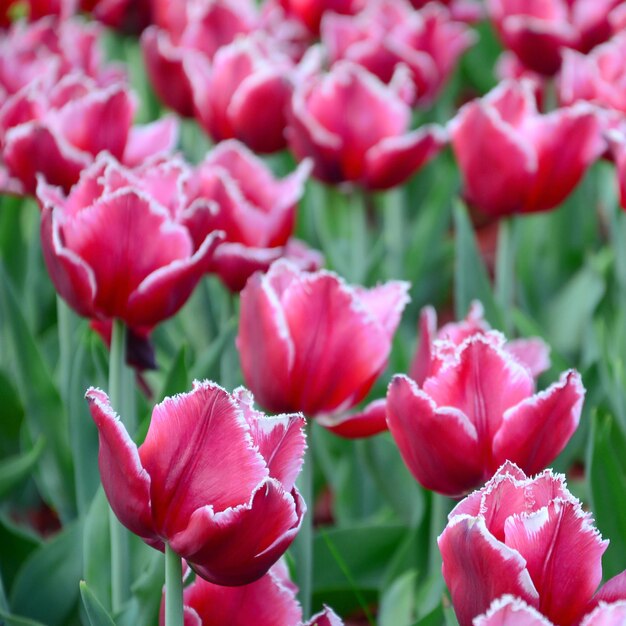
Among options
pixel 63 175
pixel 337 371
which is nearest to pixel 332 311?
pixel 337 371

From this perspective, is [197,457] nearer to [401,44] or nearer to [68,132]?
[68,132]

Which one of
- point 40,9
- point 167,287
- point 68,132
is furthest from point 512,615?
point 40,9

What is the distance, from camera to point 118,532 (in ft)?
3.24

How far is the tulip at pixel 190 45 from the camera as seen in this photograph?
179 centimetres

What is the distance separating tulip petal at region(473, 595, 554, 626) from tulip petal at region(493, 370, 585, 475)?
0.25 m

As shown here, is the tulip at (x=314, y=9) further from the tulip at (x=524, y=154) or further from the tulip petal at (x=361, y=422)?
the tulip petal at (x=361, y=422)

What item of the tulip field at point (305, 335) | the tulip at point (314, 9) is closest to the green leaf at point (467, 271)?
the tulip field at point (305, 335)

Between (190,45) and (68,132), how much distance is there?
0.57 m

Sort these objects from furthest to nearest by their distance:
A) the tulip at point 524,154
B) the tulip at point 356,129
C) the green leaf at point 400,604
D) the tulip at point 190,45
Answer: the tulip at point 190,45
the tulip at point 356,129
the tulip at point 524,154
the green leaf at point 400,604

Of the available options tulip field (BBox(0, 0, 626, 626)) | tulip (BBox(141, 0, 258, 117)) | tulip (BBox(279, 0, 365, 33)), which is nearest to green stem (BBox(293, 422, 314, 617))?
tulip field (BBox(0, 0, 626, 626))

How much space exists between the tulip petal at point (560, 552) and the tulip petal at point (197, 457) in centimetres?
15

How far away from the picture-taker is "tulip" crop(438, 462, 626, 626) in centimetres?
63

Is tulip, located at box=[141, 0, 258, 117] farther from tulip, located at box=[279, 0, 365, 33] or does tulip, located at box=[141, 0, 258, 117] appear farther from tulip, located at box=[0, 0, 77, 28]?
tulip, located at box=[0, 0, 77, 28]

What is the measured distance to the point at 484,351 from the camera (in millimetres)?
844
